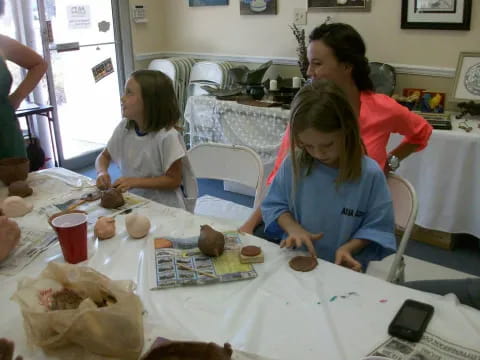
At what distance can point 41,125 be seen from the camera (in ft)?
13.1

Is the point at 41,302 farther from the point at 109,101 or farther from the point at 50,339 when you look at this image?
the point at 109,101

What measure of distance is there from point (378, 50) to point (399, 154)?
1.55m

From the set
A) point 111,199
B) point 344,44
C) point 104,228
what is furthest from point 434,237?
point 104,228

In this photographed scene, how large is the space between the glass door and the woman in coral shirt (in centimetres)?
278

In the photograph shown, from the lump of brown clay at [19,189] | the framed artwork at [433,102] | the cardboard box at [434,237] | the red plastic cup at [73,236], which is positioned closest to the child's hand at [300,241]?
the red plastic cup at [73,236]

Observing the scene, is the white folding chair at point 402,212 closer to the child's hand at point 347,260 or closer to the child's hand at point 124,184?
the child's hand at point 347,260

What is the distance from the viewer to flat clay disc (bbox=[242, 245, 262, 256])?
1.17m

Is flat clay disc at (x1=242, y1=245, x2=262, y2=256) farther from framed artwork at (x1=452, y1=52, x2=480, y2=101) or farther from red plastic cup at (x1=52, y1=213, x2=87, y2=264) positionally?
framed artwork at (x1=452, y1=52, x2=480, y2=101)

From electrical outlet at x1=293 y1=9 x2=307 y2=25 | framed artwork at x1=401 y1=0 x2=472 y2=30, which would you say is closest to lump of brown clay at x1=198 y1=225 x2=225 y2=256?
framed artwork at x1=401 y1=0 x2=472 y2=30

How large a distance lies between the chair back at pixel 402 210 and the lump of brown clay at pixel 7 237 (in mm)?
1044

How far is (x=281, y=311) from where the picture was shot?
972mm

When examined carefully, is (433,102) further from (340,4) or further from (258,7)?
(258,7)

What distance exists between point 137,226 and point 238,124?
2114 millimetres

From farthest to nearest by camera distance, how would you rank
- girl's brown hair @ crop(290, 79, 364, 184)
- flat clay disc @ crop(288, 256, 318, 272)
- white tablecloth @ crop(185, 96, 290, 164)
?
white tablecloth @ crop(185, 96, 290, 164) → girl's brown hair @ crop(290, 79, 364, 184) → flat clay disc @ crop(288, 256, 318, 272)
